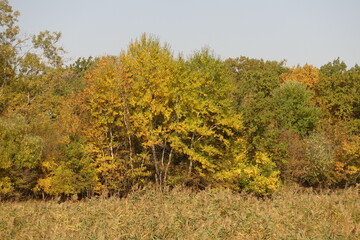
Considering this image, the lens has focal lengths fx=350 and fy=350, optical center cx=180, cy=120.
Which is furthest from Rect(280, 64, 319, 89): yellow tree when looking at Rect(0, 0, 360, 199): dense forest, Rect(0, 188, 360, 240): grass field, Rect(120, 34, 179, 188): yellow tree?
Rect(0, 188, 360, 240): grass field

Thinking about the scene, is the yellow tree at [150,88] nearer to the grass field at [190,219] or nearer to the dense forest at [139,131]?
the dense forest at [139,131]

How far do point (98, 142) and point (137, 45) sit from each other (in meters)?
8.36

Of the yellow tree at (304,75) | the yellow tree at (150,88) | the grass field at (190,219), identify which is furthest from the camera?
the yellow tree at (304,75)

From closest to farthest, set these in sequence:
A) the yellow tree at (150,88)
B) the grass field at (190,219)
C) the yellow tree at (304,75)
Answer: the grass field at (190,219), the yellow tree at (150,88), the yellow tree at (304,75)

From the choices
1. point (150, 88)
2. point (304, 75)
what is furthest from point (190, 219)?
point (304, 75)

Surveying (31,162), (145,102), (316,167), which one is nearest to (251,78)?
(316,167)

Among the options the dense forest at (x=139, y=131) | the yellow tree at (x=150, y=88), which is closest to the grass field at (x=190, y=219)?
the dense forest at (x=139, y=131)

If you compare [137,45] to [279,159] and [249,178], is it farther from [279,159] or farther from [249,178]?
[279,159]

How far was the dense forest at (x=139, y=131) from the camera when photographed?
26.9 metres

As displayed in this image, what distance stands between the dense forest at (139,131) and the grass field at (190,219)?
14024mm

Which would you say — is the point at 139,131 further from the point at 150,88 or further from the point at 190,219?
the point at 190,219

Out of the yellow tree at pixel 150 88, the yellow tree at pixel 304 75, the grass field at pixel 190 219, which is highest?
the yellow tree at pixel 304 75

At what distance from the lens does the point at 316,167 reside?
35406 mm

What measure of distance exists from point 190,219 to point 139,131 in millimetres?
19816
